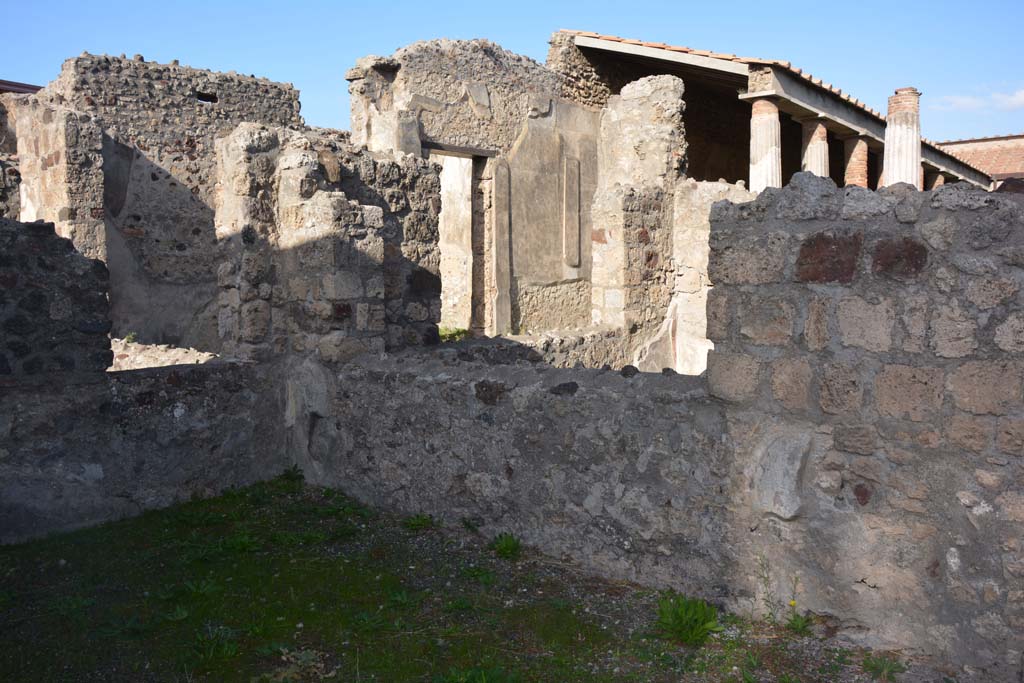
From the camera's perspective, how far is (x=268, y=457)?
189 inches

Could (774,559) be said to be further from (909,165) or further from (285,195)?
(909,165)

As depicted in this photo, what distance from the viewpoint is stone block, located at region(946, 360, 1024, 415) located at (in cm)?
241

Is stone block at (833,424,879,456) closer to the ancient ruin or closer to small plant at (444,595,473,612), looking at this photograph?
the ancient ruin

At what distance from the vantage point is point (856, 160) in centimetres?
1348

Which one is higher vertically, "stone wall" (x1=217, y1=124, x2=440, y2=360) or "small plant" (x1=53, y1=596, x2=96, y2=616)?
"stone wall" (x1=217, y1=124, x2=440, y2=360)

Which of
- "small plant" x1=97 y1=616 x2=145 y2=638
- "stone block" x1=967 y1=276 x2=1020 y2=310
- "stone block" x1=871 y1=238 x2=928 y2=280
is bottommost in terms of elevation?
"small plant" x1=97 y1=616 x2=145 y2=638

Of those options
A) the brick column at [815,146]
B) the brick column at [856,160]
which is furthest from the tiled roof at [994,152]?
the brick column at [815,146]

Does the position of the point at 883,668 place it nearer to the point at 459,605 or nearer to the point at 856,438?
the point at 856,438

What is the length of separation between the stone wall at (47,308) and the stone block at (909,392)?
3.54 m

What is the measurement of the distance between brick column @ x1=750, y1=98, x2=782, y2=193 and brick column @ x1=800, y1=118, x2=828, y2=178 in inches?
31.7

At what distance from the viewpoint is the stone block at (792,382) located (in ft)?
9.23

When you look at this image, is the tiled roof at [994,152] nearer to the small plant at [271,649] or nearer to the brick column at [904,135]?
the brick column at [904,135]

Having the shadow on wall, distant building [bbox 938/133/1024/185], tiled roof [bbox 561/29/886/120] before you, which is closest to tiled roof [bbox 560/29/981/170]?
tiled roof [bbox 561/29/886/120]

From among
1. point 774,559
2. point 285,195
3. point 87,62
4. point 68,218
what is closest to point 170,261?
point 68,218
